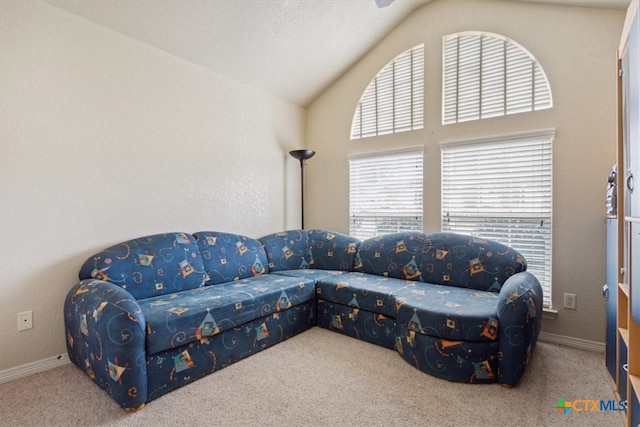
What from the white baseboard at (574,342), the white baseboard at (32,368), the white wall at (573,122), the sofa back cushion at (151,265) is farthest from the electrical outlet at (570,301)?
the white baseboard at (32,368)

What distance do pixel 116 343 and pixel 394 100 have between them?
3.26 metres

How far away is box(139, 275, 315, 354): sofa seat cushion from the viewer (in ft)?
6.25

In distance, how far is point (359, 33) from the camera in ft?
11.0

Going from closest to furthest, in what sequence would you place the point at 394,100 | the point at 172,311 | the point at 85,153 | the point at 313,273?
1. the point at 172,311
2. the point at 85,153
3. the point at 313,273
4. the point at 394,100

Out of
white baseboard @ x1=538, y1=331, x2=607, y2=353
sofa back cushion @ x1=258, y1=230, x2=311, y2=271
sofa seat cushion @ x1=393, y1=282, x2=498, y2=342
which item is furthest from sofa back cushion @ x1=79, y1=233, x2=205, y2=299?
white baseboard @ x1=538, y1=331, x2=607, y2=353

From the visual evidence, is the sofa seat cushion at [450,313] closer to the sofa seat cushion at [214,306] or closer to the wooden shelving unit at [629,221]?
the wooden shelving unit at [629,221]

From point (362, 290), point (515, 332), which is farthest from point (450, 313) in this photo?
point (362, 290)

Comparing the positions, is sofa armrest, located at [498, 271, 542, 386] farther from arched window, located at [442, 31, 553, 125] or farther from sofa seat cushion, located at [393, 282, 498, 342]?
arched window, located at [442, 31, 553, 125]

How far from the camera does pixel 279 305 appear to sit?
2602mm

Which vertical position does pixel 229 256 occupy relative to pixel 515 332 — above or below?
above

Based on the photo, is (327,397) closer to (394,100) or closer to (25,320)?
(25,320)

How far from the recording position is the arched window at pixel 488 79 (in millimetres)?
2736

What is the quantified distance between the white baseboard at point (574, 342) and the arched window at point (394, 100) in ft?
7.22

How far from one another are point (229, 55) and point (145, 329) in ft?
8.26
